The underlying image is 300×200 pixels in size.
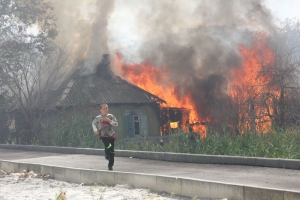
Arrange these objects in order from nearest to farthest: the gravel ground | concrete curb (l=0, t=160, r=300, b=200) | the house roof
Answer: concrete curb (l=0, t=160, r=300, b=200), the gravel ground, the house roof

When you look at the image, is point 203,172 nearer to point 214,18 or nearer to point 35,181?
point 35,181

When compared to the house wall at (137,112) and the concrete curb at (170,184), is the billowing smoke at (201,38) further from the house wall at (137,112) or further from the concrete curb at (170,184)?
the concrete curb at (170,184)

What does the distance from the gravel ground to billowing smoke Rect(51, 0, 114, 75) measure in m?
25.7

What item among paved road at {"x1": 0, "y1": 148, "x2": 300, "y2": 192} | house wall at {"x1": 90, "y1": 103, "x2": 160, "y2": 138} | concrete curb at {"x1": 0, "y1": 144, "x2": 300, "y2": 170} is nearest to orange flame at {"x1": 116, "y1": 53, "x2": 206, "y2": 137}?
house wall at {"x1": 90, "y1": 103, "x2": 160, "y2": 138}

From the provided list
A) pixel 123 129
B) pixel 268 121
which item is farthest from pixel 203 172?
pixel 123 129

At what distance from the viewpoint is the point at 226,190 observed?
328 inches

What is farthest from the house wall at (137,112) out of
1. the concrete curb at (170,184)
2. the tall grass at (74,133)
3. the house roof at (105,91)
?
the concrete curb at (170,184)

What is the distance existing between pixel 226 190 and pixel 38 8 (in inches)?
1098

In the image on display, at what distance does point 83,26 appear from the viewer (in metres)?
40.0

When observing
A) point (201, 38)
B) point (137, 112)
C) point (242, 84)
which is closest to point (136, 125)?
point (137, 112)

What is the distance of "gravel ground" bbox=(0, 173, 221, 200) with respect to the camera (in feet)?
30.7

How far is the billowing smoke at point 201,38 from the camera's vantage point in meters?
34.1

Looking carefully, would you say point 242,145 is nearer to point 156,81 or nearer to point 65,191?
point 65,191

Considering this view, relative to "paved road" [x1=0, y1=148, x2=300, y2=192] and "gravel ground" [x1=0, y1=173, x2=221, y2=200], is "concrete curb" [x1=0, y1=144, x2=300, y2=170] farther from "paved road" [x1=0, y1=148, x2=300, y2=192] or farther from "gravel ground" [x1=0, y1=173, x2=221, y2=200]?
"gravel ground" [x1=0, y1=173, x2=221, y2=200]
